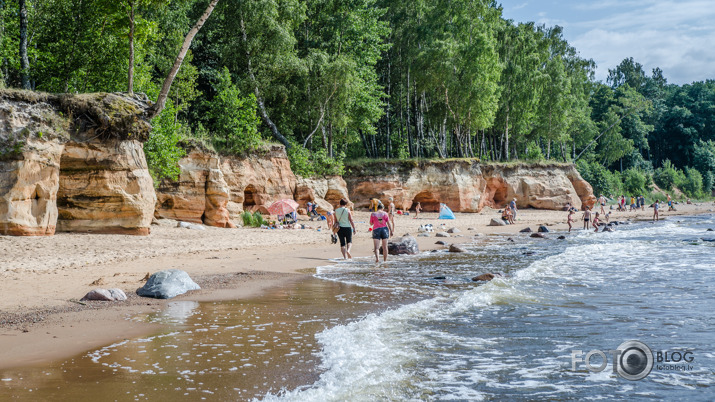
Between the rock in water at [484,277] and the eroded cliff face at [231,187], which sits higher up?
the eroded cliff face at [231,187]

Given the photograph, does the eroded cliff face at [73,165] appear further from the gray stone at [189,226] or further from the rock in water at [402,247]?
the rock in water at [402,247]

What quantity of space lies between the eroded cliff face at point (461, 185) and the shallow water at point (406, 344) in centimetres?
2514

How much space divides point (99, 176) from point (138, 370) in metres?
13.2

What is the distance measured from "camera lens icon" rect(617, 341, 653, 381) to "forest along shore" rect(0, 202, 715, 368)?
5.97 metres

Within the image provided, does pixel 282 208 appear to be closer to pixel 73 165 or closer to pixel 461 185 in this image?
pixel 73 165

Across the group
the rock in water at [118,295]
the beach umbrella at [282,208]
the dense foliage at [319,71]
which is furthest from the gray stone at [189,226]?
the rock in water at [118,295]

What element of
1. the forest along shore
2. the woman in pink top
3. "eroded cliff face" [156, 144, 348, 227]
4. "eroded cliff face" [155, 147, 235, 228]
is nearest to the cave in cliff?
"eroded cliff face" [156, 144, 348, 227]

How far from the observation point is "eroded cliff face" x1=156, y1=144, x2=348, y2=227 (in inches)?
893

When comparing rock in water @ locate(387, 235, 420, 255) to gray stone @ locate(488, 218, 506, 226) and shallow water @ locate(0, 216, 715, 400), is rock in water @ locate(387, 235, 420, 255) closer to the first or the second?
shallow water @ locate(0, 216, 715, 400)

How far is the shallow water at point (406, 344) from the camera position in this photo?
15.6 feet

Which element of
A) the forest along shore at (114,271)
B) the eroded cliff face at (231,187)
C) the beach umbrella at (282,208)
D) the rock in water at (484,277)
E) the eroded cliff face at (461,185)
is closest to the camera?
the forest along shore at (114,271)

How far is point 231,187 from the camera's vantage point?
25453mm

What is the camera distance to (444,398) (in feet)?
15.1

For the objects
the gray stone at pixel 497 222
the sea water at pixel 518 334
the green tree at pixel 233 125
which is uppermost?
the green tree at pixel 233 125
